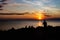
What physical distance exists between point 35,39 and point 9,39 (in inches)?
114

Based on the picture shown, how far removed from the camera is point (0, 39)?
16.8 m

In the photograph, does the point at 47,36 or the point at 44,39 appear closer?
the point at 44,39

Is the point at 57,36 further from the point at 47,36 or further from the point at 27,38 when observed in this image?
the point at 27,38

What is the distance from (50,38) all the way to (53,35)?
133 centimetres

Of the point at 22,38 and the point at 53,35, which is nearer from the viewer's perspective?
the point at 22,38

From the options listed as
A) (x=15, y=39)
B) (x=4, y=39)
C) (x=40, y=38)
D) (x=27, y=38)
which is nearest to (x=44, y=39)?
(x=40, y=38)

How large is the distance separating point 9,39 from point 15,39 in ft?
2.18

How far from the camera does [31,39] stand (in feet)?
55.3

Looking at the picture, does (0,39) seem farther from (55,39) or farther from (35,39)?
(55,39)

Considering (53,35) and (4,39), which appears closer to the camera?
(4,39)

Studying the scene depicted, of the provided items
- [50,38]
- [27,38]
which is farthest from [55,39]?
[27,38]

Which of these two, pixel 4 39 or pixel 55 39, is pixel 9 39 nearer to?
A: pixel 4 39

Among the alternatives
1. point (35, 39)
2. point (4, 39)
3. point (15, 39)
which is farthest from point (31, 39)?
point (4, 39)

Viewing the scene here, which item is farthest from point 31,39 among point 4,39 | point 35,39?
point 4,39
